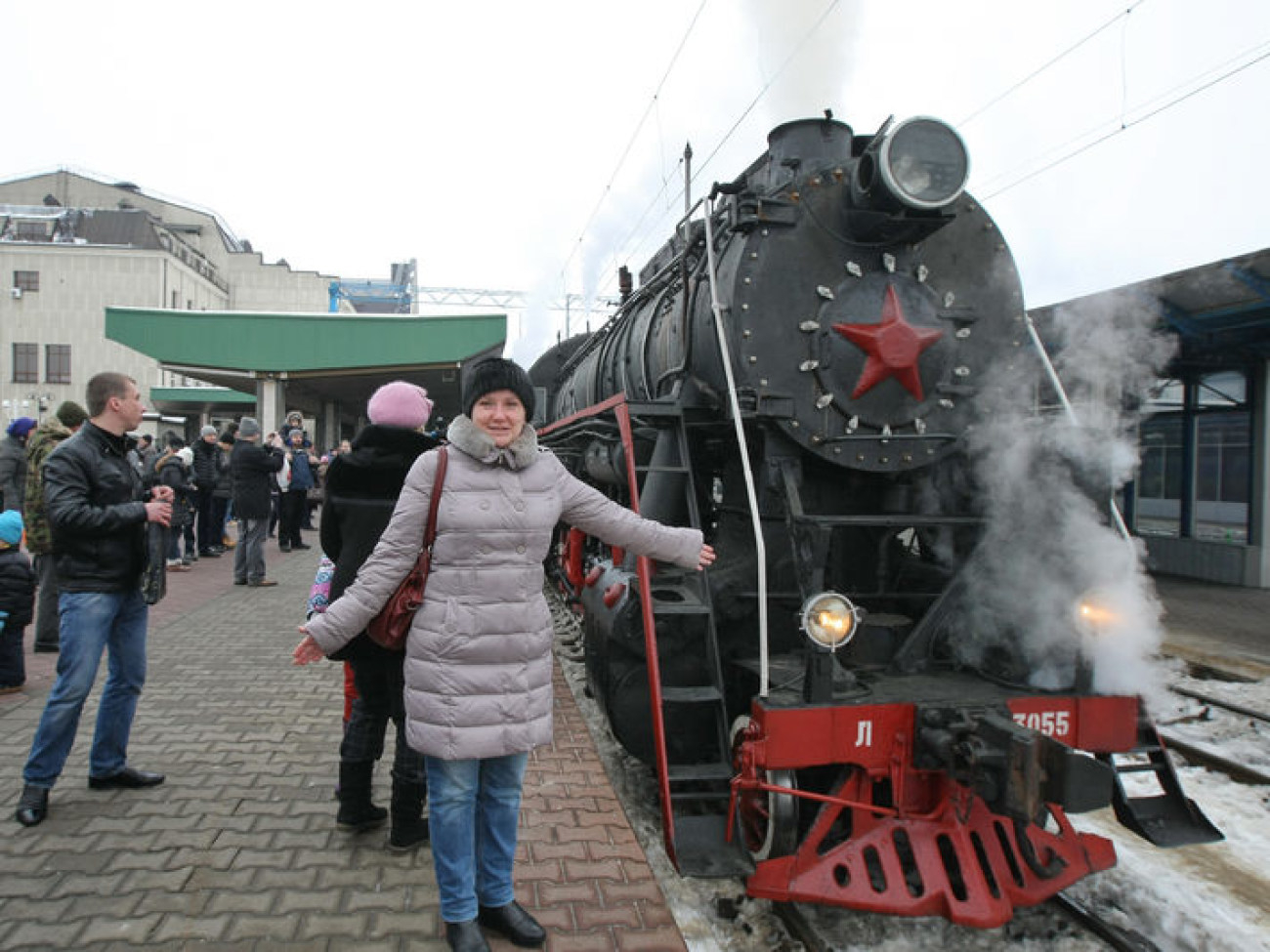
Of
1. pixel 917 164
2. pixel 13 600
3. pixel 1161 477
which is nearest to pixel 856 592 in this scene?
pixel 917 164

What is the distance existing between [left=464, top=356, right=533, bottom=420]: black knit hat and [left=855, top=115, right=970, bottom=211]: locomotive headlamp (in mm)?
1957

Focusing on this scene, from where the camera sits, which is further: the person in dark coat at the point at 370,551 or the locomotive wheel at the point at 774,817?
the person in dark coat at the point at 370,551

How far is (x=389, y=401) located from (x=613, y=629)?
1386 mm

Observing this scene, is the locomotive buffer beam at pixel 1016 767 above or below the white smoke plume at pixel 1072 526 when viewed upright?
below

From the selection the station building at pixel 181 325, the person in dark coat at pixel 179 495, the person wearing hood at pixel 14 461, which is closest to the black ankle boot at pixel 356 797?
the person wearing hood at pixel 14 461

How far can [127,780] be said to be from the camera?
3.79 metres

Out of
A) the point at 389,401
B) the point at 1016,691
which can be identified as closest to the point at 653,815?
the point at 1016,691

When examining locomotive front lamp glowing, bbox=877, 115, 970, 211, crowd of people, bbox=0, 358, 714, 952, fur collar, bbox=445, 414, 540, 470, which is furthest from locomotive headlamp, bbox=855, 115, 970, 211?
fur collar, bbox=445, 414, 540, 470

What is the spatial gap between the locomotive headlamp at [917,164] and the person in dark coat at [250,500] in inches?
296

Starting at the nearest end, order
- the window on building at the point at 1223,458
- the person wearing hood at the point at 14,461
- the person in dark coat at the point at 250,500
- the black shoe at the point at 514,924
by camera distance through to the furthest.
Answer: the black shoe at the point at 514,924 → the person wearing hood at the point at 14,461 → the person in dark coat at the point at 250,500 → the window on building at the point at 1223,458

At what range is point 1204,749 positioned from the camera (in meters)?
5.11

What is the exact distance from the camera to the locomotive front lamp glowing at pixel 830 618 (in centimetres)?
310

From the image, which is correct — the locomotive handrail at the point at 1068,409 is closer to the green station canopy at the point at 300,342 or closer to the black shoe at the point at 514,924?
the black shoe at the point at 514,924

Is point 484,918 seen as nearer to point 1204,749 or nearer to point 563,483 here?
point 563,483
